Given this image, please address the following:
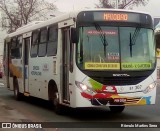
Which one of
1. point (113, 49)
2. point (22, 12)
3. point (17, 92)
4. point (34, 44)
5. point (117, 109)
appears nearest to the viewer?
point (113, 49)

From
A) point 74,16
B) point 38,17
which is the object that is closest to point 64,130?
point 74,16

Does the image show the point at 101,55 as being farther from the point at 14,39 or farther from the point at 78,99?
the point at 14,39

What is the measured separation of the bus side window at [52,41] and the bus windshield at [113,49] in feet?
6.42

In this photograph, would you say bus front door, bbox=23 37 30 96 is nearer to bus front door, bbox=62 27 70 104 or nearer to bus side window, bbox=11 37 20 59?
bus side window, bbox=11 37 20 59

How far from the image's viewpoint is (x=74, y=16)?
1268 centimetres

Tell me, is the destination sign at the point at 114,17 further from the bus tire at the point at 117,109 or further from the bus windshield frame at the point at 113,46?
the bus tire at the point at 117,109

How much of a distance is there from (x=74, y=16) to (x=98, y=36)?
0.94m

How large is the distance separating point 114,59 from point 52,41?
9.54ft

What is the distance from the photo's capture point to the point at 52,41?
14.5 metres

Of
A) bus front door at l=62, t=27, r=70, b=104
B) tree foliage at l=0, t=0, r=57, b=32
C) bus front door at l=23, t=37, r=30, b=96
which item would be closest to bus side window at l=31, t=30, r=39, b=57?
bus front door at l=23, t=37, r=30, b=96

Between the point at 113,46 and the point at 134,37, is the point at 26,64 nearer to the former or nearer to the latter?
the point at 113,46

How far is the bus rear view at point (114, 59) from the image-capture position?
12211 millimetres

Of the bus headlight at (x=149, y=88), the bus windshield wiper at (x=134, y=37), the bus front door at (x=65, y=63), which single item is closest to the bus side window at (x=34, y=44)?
the bus front door at (x=65, y=63)

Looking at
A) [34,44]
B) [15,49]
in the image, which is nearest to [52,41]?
[34,44]
